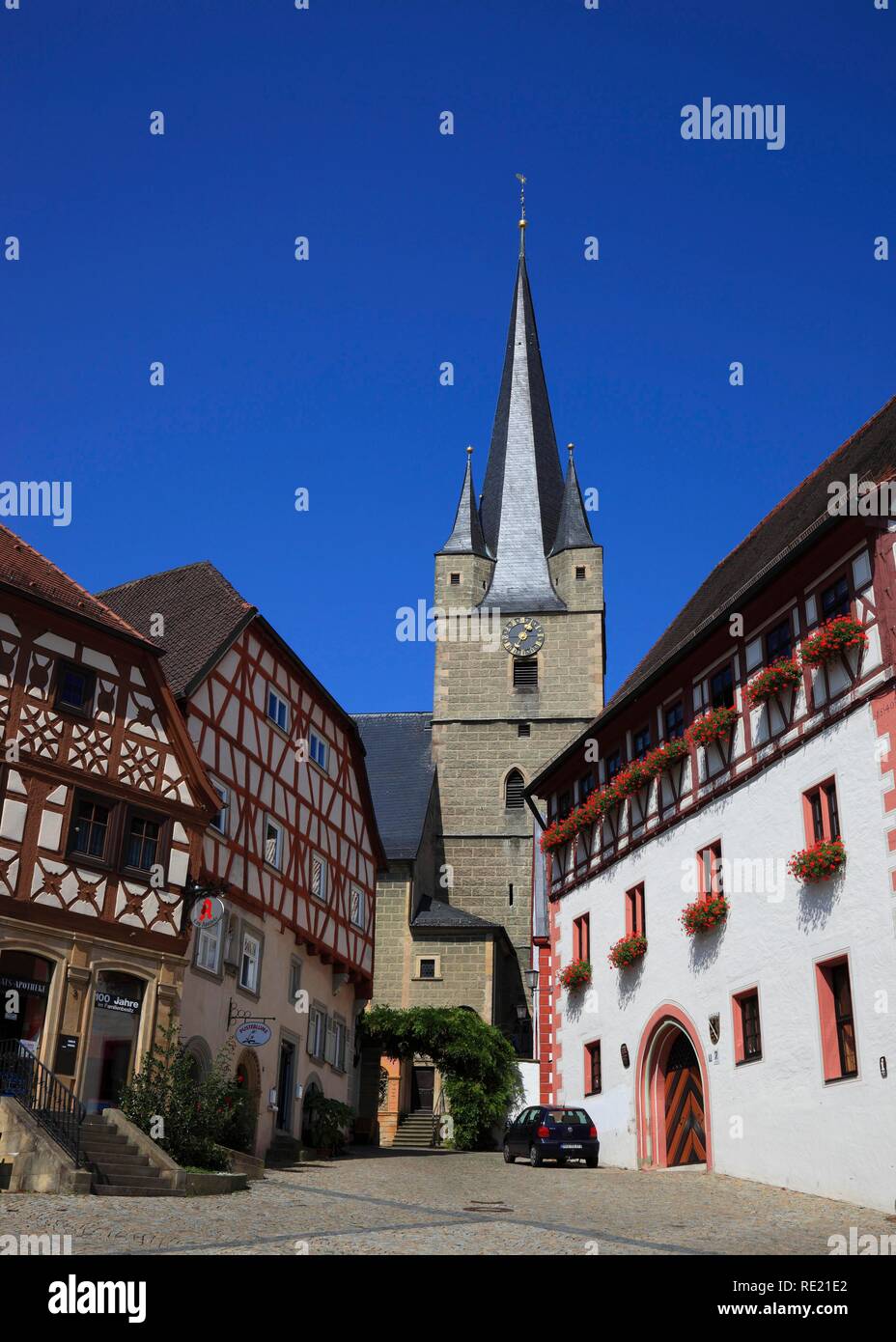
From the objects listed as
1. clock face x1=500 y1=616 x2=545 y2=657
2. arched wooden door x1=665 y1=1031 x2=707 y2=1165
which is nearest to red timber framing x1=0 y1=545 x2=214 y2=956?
arched wooden door x1=665 y1=1031 x2=707 y2=1165

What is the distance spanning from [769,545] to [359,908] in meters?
12.9

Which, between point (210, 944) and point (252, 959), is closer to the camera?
point (210, 944)

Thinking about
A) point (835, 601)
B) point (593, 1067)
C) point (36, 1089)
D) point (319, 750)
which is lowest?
point (36, 1089)

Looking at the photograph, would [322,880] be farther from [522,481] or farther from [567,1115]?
[522,481]

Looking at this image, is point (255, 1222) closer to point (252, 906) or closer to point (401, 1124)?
point (252, 906)

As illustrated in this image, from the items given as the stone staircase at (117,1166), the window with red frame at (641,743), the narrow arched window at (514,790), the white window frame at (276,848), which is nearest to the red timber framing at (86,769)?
the stone staircase at (117,1166)

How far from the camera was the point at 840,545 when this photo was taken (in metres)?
21.1

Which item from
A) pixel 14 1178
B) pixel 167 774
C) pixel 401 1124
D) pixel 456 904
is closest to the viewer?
pixel 14 1178

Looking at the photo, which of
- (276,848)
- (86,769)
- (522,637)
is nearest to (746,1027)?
(276,848)

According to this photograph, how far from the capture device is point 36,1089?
19.0 m
